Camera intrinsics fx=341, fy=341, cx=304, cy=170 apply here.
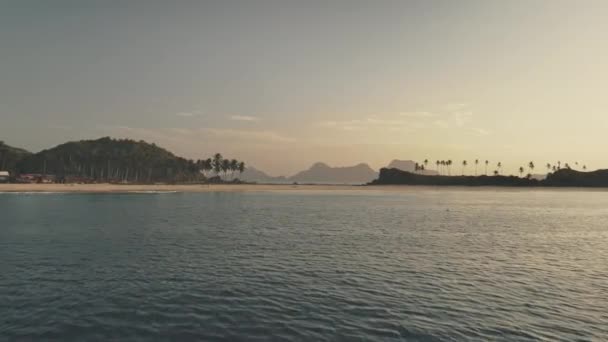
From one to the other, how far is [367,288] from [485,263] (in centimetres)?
1456

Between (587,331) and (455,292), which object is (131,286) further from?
(587,331)

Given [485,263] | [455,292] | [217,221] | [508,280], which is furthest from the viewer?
[217,221]

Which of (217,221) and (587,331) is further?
(217,221)

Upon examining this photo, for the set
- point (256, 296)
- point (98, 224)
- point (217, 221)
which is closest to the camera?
point (256, 296)

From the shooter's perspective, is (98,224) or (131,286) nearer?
(131,286)

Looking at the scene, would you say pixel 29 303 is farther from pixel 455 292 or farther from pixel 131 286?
pixel 455 292

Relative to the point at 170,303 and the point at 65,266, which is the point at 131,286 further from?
the point at 65,266

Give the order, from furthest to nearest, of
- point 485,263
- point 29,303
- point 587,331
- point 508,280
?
point 485,263
point 508,280
point 29,303
point 587,331

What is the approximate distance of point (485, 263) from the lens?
3069 centimetres

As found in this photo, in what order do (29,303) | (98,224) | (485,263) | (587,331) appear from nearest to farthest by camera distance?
(587,331)
(29,303)
(485,263)
(98,224)

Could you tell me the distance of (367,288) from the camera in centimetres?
2264

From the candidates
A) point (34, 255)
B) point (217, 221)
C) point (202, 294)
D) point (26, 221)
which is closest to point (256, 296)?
point (202, 294)

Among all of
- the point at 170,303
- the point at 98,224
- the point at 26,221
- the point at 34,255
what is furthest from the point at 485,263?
the point at 26,221

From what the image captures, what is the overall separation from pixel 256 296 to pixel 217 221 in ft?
135
